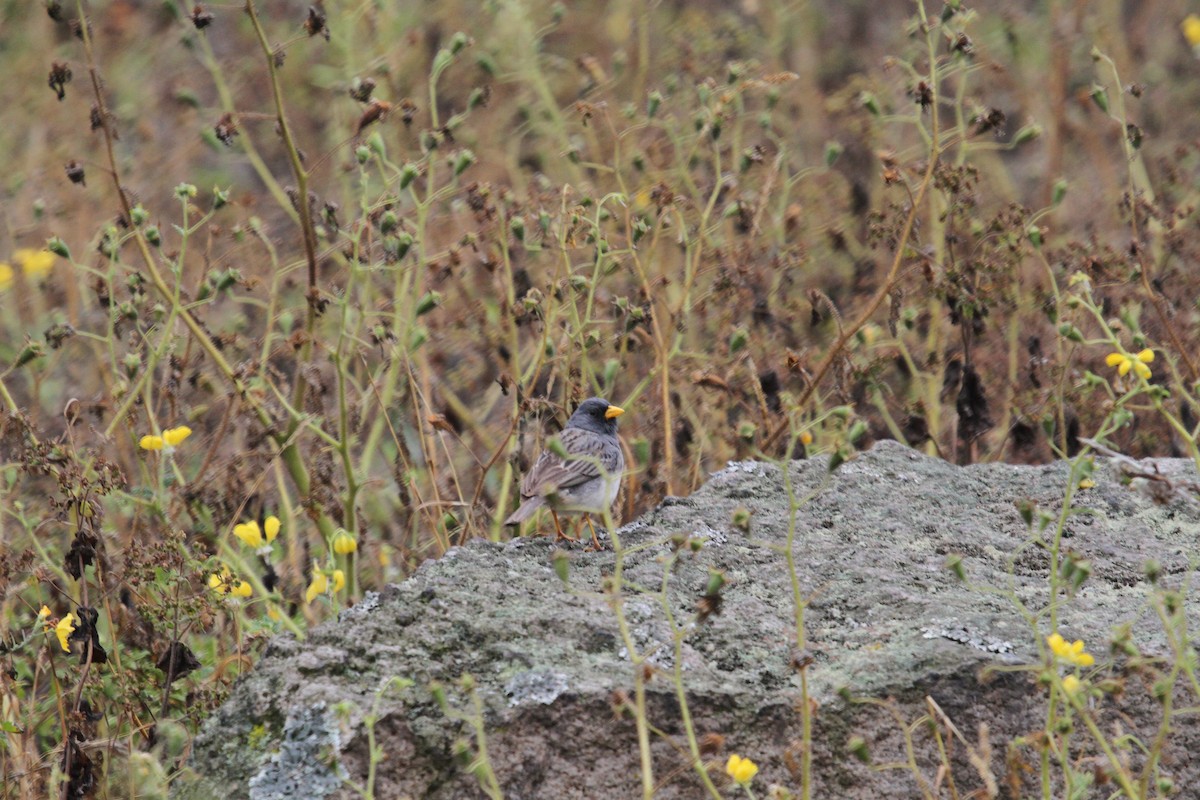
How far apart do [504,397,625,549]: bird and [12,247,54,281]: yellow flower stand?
119 inches

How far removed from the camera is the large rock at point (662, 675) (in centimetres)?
314

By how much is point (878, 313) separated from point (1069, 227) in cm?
206

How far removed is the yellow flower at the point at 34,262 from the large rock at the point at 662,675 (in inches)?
153

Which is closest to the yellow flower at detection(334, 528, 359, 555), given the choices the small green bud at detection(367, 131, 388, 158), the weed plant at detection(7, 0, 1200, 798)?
the weed plant at detection(7, 0, 1200, 798)

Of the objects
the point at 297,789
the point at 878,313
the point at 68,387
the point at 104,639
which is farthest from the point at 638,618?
the point at 68,387

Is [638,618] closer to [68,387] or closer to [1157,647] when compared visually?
[1157,647]

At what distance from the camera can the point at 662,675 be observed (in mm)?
2938

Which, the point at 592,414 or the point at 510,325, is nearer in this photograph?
the point at 592,414

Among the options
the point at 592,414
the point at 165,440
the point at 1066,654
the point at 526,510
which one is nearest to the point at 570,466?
the point at 526,510

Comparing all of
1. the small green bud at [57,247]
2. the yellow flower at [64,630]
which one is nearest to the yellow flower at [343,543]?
the yellow flower at [64,630]

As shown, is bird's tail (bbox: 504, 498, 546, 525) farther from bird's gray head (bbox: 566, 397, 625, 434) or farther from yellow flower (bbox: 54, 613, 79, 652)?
yellow flower (bbox: 54, 613, 79, 652)

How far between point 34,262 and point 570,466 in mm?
4024

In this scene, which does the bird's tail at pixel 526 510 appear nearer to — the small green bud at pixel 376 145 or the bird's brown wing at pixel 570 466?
the bird's brown wing at pixel 570 466

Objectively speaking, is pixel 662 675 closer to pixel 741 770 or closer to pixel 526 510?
pixel 741 770
